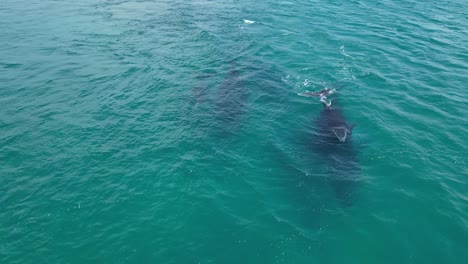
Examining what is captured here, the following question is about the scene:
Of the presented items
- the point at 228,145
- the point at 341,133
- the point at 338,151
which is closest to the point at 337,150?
the point at 338,151

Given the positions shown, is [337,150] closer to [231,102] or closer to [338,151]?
[338,151]

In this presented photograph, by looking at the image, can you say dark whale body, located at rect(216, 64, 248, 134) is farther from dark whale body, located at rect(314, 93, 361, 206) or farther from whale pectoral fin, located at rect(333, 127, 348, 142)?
whale pectoral fin, located at rect(333, 127, 348, 142)

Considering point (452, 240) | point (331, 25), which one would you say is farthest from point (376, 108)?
point (331, 25)

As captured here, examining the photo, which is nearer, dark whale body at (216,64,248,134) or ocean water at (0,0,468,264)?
ocean water at (0,0,468,264)

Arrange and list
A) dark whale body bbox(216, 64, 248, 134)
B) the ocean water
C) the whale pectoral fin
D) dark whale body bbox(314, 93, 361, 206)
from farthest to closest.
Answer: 1. dark whale body bbox(216, 64, 248, 134)
2. the whale pectoral fin
3. dark whale body bbox(314, 93, 361, 206)
4. the ocean water

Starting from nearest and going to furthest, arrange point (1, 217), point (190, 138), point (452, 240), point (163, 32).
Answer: point (452, 240) → point (1, 217) → point (190, 138) → point (163, 32)

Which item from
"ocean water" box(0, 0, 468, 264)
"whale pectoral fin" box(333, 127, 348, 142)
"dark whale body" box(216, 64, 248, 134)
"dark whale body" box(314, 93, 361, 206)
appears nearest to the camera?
"ocean water" box(0, 0, 468, 264)

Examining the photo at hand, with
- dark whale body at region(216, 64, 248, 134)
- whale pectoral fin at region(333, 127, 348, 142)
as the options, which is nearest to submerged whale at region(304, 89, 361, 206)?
whale pectoral fin at region(333, 127, 348, 142)

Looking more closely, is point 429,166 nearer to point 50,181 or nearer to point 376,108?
point 376,108
